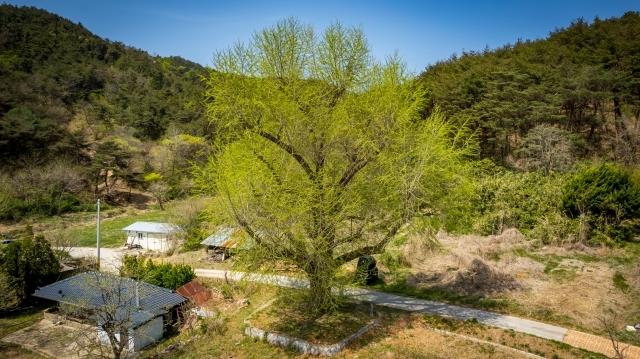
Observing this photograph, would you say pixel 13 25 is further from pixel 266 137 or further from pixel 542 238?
pixel 542 238

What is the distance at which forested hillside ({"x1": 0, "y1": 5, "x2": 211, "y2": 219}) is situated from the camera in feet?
145

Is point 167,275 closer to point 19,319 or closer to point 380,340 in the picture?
point 19,319

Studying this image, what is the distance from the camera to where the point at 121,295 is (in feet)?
56.0

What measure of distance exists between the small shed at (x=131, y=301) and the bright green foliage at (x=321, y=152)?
628cm

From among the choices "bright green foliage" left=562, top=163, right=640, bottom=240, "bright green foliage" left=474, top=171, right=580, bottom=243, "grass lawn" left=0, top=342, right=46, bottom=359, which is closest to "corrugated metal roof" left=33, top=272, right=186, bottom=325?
"grass lawn" left=0, top=342, right=46, bottom=359

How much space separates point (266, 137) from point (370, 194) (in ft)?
12.7

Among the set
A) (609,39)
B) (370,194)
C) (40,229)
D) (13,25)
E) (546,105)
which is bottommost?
(40,229)

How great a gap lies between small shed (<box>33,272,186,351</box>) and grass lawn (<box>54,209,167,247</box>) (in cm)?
1014

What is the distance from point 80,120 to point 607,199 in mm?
65998

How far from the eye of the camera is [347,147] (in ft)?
44.1

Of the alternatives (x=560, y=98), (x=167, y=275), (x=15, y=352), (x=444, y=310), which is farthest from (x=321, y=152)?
(x=560, y=98)

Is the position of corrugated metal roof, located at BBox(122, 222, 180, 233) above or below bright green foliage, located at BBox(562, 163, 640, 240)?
below

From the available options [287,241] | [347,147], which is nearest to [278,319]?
[287,241]

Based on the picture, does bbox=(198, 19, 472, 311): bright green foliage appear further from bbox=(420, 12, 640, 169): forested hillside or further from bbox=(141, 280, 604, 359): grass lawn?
bbox=(420, 12, 640, 169): forested hillside
